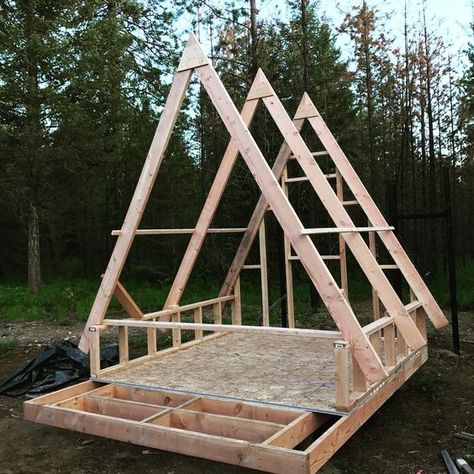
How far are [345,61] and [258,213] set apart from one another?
8.46 meters

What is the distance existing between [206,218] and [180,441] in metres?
3.47

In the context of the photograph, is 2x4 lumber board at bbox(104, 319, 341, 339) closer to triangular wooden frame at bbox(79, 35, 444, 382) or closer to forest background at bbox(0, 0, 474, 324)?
triangular wooden frame at bbox(79, 35, 444, 382)

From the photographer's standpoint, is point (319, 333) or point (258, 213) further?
point (258, 213)

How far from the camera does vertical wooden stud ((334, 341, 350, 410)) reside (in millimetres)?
3422

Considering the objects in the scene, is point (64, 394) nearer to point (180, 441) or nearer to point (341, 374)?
point (180, 441)

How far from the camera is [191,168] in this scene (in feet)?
56.1

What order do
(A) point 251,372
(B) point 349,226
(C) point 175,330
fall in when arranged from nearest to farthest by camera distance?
(A) point 251,372 → (B) point 349,226 → (C) point 175,330

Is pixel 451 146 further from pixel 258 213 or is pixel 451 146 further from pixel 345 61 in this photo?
pixel 258 213

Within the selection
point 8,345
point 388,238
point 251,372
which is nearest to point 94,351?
point 251,372

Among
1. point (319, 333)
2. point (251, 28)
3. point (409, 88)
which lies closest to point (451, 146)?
point (409, 88)

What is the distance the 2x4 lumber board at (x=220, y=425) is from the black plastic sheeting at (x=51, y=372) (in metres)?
2.38

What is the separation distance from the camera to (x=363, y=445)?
406 cm

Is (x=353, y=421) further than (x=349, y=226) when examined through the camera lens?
No

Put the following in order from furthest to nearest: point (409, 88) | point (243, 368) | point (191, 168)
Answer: point (191, 168) → point (409, 88) → point (243, 368)
